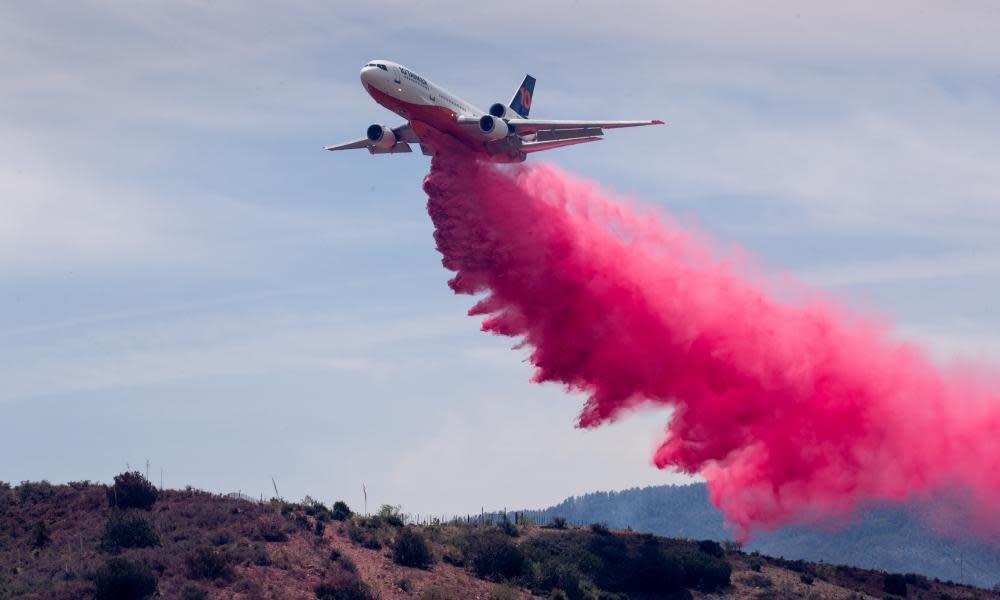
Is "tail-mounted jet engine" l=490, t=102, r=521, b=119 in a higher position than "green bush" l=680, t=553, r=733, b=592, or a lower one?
higher

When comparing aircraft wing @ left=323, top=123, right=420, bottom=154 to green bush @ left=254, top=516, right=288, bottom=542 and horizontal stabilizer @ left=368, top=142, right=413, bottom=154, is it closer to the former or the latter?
horizontal stabilizer @ left=368, top=142, right=413, bottom=154

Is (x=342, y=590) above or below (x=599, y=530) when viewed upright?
below

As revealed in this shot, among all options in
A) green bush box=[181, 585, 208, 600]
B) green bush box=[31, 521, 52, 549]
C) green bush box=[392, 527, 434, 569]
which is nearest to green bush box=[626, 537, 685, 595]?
green bush box=[392, 527, 434, 569]

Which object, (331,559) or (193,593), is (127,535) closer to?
(193,593)

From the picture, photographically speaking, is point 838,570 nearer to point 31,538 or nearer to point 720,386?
point 720,386

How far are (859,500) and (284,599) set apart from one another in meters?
32.5

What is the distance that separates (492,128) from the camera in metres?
60.2

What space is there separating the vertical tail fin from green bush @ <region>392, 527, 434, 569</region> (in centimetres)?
2825

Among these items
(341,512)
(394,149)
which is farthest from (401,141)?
(341,512)

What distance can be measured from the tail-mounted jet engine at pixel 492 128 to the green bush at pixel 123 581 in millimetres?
25699

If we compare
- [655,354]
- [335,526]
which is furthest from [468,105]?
[335,526]

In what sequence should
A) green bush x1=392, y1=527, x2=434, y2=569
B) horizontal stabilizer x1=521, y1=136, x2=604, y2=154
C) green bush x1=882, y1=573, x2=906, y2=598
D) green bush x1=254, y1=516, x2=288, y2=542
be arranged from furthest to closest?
horizontal stabilizer x1=521, y1=136, x2=604, y2=154, green bush x1=882, y1=573, x2=906, y2=598, green bush x1=392, y1=527, x2=434, y2=569, green bush x1=254, y1=516, x2=288, y2=542

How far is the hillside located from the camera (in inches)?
1912

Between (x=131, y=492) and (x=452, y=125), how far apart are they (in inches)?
906
